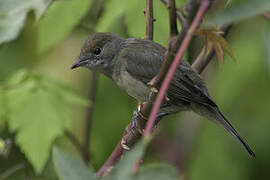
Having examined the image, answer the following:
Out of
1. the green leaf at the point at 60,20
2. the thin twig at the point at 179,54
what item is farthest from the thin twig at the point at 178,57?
the green leaf at the point at 60,20

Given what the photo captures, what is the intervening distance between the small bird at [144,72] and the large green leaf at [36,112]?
1.21 ft

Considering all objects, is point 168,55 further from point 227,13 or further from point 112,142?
point 112,142

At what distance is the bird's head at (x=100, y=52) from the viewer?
13.8ft

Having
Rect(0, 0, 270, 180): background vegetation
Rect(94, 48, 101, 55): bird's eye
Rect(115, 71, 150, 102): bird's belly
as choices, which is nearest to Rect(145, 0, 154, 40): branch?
Rect(0, 0, 270, 180): background vegetation

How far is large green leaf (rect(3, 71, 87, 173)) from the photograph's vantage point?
3432 millimetres

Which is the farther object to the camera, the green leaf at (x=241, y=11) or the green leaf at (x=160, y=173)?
the green leaf at (x=241, y=11)

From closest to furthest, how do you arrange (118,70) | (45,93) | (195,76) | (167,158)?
(45,93) < (195,76) < (118,70) < (167,158)

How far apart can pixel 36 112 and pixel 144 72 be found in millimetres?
983

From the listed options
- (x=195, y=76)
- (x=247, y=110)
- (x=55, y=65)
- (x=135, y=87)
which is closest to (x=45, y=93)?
(x=135, y=87)

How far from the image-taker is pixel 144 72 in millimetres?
4070

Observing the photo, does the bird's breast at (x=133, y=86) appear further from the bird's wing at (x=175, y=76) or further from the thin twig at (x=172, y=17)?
the thin twig at (x=172, y=17)

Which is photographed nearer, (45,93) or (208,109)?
(45,93)

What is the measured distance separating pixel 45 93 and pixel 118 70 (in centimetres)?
82

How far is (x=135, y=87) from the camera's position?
3979 mm
